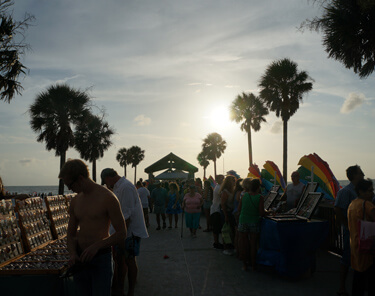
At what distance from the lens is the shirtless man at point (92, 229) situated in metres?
2.91

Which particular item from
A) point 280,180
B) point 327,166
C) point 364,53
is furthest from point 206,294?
point 364,53

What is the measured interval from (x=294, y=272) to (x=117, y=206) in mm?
4081

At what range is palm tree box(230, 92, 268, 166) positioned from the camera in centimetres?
3703

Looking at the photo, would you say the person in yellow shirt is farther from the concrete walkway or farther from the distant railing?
the distant railing

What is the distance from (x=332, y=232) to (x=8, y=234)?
688cm

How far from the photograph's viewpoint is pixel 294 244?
5.95m

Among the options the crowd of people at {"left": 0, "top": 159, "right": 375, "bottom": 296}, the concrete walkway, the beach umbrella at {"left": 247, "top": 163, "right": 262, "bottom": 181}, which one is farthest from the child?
the beach umbrella at {"left": 247, "top": 163, "right": 262, "bottom": 181}

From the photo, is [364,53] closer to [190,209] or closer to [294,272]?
[190,209]

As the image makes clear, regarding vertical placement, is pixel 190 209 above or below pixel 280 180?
below

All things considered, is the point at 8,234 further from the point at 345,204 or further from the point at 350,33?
the point at 350,33

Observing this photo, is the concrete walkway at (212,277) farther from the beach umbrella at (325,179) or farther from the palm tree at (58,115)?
the palm tree at (58,115)

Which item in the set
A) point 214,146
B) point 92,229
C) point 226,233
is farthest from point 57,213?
point 214,146

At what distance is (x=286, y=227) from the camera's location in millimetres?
5918

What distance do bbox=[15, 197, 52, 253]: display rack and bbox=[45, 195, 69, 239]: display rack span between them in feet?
0.43
